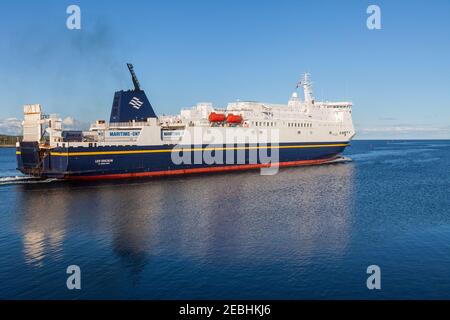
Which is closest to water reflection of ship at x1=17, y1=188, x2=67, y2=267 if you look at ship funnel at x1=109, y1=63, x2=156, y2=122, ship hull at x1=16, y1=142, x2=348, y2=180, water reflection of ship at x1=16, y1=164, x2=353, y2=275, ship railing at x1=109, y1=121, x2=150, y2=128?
water reflection of ship at x1=16, y1=164, x2=353, y2=275

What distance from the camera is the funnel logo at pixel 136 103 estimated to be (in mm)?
51531

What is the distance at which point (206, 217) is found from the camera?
90.1ft

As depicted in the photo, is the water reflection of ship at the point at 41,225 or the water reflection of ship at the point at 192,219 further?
the water reflection of ship at the point at 192,219

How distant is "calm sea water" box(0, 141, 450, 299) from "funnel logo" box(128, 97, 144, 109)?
16510 millimetres

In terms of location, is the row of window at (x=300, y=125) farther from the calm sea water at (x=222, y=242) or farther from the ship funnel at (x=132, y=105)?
the calm sea water at (x=222, y=242)

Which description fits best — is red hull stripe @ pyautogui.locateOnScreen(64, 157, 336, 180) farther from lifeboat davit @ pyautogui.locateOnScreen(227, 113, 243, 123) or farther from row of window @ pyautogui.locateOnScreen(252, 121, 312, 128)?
lifeboat davit @ pyautogui.locateOnScreen(227, 113, 243, 123)

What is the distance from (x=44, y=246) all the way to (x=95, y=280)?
236 inches

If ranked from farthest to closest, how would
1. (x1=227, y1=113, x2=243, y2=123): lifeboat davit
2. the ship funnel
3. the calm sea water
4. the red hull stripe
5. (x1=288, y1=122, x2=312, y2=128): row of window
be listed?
(x1=288, y1=122, x2=312, y2=128): row of window
(x1=227, y1=113, x2=243, y2=123): lifeboat davit
the ship funnel
the red hull stripe
the calm sea water

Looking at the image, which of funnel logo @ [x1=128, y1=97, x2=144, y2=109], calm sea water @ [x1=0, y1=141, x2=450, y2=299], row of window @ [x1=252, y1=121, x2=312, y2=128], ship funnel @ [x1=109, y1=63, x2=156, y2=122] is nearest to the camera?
A: calm sea water @ [x1=0, y1=141, x2=450, y2=299]

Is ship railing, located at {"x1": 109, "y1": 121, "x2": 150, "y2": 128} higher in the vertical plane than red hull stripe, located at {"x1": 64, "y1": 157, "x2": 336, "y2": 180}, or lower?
higher

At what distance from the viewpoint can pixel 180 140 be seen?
5059 centimetres

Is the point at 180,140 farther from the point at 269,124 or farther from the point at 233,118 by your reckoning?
the point at 269,124

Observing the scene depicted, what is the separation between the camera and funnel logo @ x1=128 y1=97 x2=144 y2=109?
51531 millimetres

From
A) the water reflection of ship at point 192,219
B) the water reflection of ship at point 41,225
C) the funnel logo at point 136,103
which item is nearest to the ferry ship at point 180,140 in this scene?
the funnel logo at point 136,103
